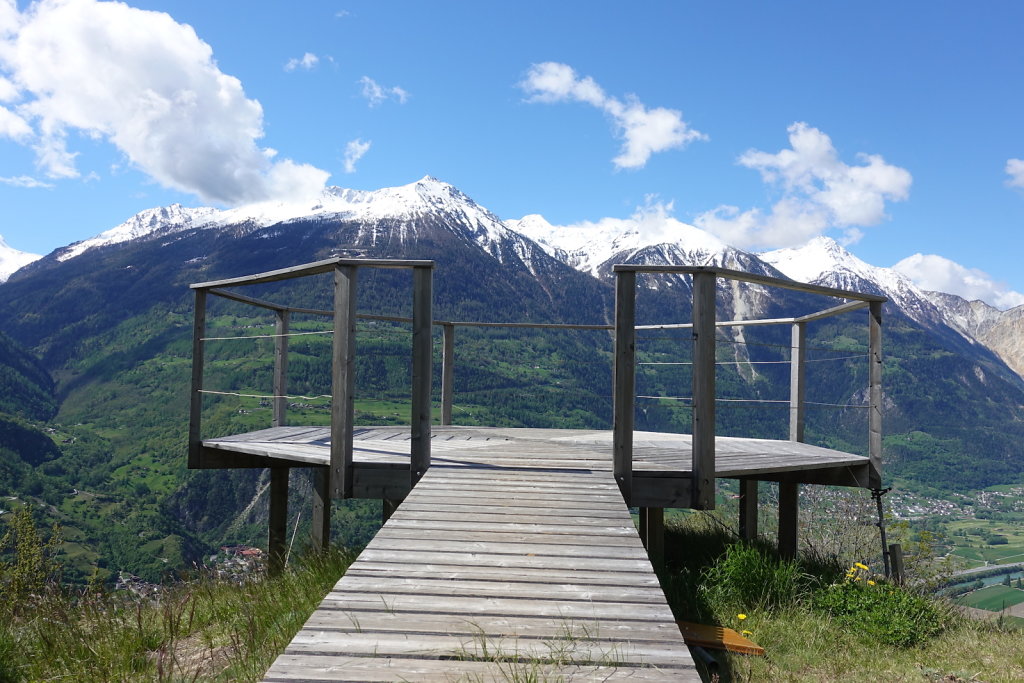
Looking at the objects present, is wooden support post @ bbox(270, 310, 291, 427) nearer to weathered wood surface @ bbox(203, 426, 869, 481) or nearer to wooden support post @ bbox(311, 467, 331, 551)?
weathered wood surface @ bbox(203, 426, 869, 481)

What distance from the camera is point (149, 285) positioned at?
6284 inches

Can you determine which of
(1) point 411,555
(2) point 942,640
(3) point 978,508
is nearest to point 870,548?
(2) point 942,640

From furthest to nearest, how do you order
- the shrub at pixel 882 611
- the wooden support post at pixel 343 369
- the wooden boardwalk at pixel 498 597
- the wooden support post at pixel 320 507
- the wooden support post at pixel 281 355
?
the wooden support post at pixel 281 355
the wooden support post at pixel 320 507
the wooden support post at pixel 343 369
the shrub at pixel 882 611
the wooden boardwalk at pixel 498 597

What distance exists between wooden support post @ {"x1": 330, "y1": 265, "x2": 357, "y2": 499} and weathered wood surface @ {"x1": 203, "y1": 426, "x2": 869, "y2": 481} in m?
0.17

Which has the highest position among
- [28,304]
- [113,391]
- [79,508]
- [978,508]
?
[28,304]

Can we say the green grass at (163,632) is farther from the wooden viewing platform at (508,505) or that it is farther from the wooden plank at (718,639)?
the wooden plank at (718,639)

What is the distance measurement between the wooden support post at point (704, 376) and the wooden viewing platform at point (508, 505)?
0.01 meters

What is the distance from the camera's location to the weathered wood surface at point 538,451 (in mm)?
5164

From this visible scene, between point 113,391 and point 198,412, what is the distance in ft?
428

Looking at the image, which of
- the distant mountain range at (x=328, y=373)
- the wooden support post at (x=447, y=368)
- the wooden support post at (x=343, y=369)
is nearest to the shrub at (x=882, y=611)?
the wooden support post at (x=343, y=369)

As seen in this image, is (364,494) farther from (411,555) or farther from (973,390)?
(973,390)

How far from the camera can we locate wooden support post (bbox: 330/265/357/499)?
15.0 ft

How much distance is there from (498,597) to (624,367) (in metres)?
2.06

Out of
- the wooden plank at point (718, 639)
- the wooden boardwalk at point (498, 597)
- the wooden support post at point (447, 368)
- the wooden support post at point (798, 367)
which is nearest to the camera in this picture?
the wooden boardwalk at point (498, 597)
